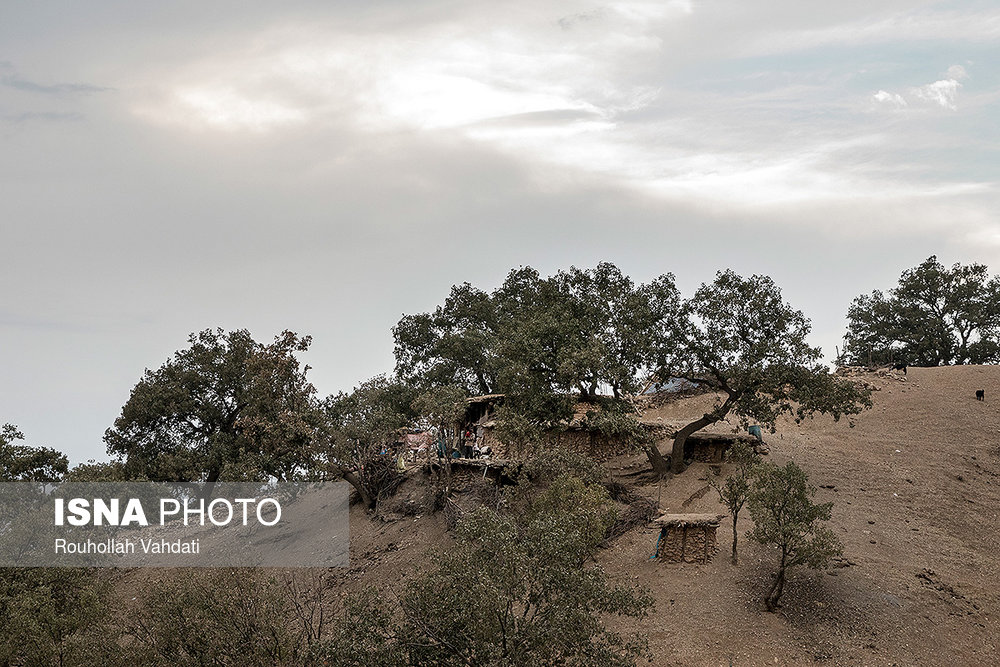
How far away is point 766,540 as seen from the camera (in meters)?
22.4

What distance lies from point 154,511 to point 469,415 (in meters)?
17.0

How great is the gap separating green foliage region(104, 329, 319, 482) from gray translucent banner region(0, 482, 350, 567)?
125 cm

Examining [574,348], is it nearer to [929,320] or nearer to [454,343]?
[454,343]

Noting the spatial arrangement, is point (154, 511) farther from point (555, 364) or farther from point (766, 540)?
point (766, 540)

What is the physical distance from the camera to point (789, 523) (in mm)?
22125

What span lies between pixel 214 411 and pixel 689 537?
1106 inches

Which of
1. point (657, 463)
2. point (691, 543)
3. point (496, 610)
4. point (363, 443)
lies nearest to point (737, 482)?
point (691, 543)

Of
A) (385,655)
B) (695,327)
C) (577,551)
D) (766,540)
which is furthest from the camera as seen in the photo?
(695,327)

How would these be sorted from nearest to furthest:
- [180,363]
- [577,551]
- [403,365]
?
[577,551] < [180,363] < [403,365]

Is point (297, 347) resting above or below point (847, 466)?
above

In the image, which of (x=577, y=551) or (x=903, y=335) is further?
(x=903, y=335)

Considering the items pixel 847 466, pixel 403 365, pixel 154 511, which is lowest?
pixel 154 511

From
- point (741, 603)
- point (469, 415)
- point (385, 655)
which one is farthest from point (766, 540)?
point (469, 415)

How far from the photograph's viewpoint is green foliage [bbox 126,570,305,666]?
1866 centimetres
